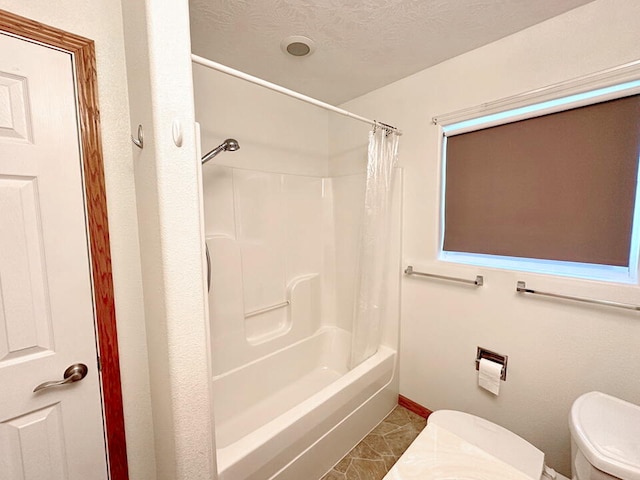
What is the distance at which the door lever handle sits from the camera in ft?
3.09

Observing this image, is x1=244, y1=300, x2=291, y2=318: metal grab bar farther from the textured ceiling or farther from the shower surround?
the textured ceiling

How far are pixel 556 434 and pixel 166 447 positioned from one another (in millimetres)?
1941

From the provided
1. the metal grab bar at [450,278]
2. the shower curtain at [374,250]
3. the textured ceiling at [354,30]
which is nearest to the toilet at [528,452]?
the metal grab bar at [450,278]

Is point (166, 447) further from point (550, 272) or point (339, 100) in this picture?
point (339, 100)

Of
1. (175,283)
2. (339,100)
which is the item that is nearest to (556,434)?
(175,283)

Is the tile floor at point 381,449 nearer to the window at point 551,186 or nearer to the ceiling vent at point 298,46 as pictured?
the window at point 551,186

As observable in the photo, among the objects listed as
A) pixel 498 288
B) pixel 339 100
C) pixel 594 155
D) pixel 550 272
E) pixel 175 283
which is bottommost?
pixel 498 288

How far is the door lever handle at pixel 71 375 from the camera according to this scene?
943mm

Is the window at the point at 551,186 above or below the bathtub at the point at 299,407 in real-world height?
above

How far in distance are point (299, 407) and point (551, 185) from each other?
1778mm

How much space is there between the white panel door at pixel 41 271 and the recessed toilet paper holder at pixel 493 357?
2.01 metres

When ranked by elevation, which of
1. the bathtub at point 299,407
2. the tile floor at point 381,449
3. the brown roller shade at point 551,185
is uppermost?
the brown roller shade at point 551,185

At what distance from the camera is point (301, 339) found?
92.2 inches

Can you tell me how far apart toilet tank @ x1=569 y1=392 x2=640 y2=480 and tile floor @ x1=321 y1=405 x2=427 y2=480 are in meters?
0.96
